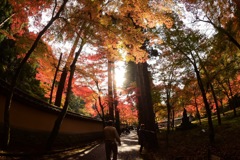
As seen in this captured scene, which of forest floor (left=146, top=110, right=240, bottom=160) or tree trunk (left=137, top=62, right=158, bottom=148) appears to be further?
tree trunk (left=137, top=62, right=158, bottom=148)

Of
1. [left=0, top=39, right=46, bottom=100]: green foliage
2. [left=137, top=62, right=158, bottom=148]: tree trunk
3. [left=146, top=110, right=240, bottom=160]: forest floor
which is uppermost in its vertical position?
[left=0, top=39, right=46, bottom=100]: green foliage

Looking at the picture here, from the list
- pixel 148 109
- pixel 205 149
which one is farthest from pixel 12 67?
pixel 205 149

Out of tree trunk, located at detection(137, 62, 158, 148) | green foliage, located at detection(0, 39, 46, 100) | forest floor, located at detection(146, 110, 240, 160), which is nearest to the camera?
forest floor, located at detection(146, 110, 240, 160)

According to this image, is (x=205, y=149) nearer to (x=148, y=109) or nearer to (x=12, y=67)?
(x=148, y=109)

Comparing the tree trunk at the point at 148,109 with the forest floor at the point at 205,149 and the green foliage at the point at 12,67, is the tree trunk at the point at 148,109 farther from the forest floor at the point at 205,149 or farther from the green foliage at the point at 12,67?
the green foliage at the point at 12,67

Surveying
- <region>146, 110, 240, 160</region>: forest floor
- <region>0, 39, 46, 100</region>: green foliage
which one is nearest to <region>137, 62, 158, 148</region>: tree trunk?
<region>146, 110, 240, 160</region>: forest floor

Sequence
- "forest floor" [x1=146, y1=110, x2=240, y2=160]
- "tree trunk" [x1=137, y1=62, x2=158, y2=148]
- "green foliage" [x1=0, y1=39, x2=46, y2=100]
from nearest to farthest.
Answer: "forest floor" [x1=146, y1=110, x2=240, y2=160] → "tree trunk" [x1=137, y1=62, x2=158, y2=148] → "green foliage" [x1=0, y1=39, x2=46, y2=100]

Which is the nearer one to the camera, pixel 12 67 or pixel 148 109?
pixel 148 109

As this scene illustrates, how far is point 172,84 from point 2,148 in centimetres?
1491

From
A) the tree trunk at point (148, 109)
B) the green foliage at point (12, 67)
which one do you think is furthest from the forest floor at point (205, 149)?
the green foliage at point (12, 67)

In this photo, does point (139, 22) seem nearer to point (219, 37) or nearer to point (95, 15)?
point (95, 15)

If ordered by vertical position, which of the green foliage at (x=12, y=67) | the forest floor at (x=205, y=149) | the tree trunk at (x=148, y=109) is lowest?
Result: the forest floor at (x=205, y=149)

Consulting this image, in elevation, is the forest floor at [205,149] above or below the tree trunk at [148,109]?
below

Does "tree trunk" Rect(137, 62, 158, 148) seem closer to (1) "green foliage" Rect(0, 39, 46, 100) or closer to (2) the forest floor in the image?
(2) the forest floor
